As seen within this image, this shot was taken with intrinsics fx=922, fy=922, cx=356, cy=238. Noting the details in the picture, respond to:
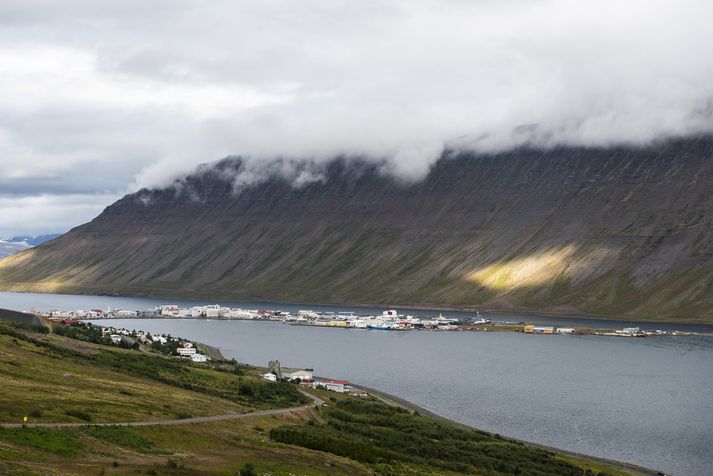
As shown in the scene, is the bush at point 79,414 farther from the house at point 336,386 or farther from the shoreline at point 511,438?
the house at point 336,386

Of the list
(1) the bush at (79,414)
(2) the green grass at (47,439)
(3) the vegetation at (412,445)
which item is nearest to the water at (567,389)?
(3) the vegetation at (412,445)

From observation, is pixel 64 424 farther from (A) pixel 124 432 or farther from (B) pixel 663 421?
(B) pixel 663 421

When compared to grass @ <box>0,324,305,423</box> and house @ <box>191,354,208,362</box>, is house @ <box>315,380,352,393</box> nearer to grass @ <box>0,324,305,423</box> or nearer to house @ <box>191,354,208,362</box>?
grass @ <box>0,324,305,423</box>

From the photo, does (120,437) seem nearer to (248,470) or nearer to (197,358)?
(248,470)

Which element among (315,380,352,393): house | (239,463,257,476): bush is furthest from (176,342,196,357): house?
(239,463,257,476): bush

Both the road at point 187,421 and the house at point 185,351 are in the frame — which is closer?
the road at point 187,421

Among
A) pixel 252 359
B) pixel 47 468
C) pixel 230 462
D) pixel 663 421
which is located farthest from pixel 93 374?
pixel 252 359

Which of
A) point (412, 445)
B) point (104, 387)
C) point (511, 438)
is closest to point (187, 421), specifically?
point (104, 387)
